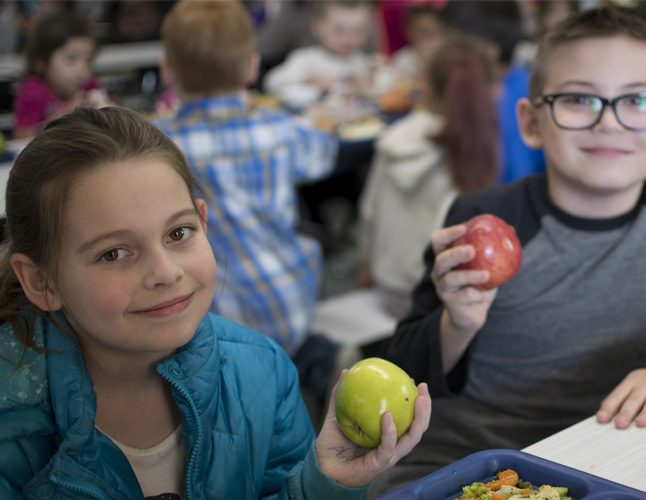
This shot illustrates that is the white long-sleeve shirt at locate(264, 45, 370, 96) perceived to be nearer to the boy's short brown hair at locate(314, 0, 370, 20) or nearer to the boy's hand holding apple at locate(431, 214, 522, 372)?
the boy's short brown hair at locate(314, 0, 370, 20)

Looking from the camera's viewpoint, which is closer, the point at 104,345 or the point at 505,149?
the point at 104,345

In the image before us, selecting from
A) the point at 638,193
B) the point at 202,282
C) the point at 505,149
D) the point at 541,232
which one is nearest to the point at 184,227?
the point at 202,282

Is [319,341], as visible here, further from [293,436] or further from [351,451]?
[351,451]

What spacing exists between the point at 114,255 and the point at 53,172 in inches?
6.9

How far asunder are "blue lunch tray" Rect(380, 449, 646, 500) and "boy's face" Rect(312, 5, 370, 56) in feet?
17.1

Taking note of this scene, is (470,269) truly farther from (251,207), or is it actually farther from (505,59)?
(505,59)

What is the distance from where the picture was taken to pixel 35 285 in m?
1.35

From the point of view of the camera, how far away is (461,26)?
13.8 ft

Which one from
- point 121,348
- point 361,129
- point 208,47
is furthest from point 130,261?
point 361,129

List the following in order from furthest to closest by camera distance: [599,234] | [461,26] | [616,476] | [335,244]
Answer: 1. [335,244]
2. [461,26]
3. [599,234]
4. [616,476]

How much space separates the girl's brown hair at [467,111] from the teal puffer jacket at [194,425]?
72.7 inches

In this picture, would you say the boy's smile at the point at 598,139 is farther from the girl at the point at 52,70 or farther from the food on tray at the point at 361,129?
the girl at the point at 52,70

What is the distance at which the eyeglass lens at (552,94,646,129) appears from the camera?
70.2 inches

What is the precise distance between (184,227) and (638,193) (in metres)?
1.20
